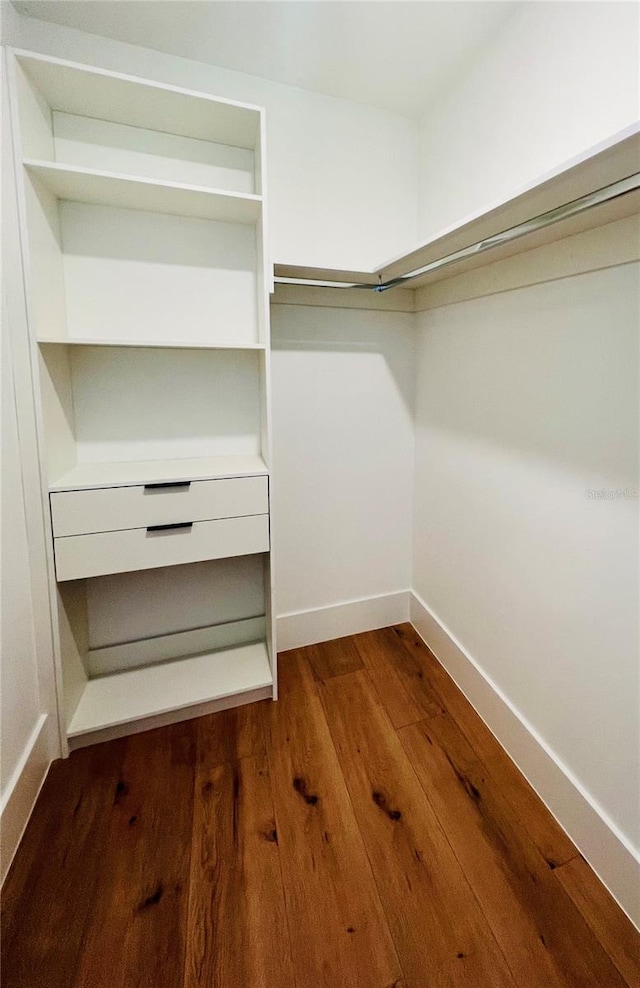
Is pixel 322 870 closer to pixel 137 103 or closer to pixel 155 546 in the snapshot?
pixel 155 546

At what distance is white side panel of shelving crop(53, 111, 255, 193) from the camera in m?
1.42

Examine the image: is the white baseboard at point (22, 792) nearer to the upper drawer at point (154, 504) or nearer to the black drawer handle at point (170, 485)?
the upper drawer at point (154, 504)

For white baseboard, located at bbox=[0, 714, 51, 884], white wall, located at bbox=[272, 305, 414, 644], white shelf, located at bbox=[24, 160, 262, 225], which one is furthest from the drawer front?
white shelf, located at bbox=[24, 160, 262, 225]

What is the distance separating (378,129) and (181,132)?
82 centimetres

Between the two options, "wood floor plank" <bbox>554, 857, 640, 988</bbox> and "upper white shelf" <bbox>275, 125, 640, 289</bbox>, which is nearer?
"upper white shelf" <bbox>275, 125, 640, 289</bbox>

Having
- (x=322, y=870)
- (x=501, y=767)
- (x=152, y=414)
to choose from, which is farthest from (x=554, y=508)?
(x=152, y=414)

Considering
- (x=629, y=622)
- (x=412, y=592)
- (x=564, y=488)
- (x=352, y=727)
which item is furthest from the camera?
(x=412, y=592)

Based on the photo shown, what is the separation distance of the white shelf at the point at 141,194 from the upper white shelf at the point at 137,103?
0.24m

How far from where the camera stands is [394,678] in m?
1.86

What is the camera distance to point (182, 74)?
149 cm

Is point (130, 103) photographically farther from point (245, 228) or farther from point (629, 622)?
point (629, 622)

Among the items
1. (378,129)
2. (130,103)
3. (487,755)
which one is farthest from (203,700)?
(378,129)

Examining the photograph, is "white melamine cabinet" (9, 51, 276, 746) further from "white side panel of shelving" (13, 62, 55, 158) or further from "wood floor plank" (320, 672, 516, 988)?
"wood floor plank" (320, 672, 516, 988)

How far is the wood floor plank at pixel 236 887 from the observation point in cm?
95
